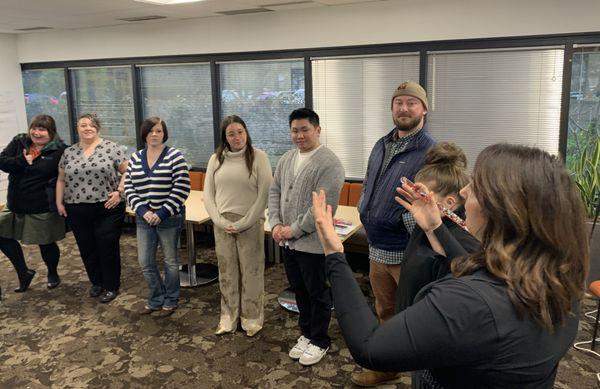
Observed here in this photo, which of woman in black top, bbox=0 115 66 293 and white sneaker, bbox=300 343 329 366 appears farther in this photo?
woman in black top, bbox=0 115 66 293

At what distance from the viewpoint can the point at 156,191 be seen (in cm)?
333

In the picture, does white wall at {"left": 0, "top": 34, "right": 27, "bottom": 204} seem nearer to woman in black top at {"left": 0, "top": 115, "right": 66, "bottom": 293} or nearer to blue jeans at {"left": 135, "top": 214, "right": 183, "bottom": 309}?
woman in black top at {"left": 0, "top": 115, "right": 66, "bottom": 293}

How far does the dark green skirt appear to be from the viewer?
12.8 ft

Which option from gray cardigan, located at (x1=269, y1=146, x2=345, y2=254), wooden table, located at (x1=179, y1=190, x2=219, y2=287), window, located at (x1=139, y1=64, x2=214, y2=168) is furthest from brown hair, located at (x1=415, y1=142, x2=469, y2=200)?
window, located at (x1=139, y1=64, x2=214, y2=168)

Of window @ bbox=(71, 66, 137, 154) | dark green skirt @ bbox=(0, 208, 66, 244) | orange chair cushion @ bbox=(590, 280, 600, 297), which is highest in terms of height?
window @ bbox=(71, 66, 137, 154)

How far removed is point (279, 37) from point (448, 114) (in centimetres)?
188

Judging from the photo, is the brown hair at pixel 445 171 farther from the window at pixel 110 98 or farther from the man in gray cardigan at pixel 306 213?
the window at pixel 110 98

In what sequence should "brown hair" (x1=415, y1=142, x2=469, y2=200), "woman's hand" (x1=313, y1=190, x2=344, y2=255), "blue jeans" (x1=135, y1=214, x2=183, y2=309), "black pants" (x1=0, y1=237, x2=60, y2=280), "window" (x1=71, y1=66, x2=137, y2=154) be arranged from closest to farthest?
"woman's hand" (x1=313, y1=190, x2=344, y2=255) → "brown hair" (x1=415, y1=142, x2=469, y2=200) → "blue jeans" (x1=135, y1=214, x2=183, y2=309) → "black pants" (x1=0, y1=237, x2=60, y2=280) → "window" (x1=71, y1=66, x2=137, y2=154)

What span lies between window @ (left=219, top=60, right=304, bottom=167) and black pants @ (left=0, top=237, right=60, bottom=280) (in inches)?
95.4

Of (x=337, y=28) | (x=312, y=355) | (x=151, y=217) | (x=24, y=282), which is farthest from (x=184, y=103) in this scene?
(x=312, y=355)

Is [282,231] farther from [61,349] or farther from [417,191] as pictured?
[61,349]

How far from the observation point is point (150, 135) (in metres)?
3.35

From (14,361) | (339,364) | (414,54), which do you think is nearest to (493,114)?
(414,54)

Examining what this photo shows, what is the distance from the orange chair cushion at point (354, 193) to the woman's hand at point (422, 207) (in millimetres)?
3287
